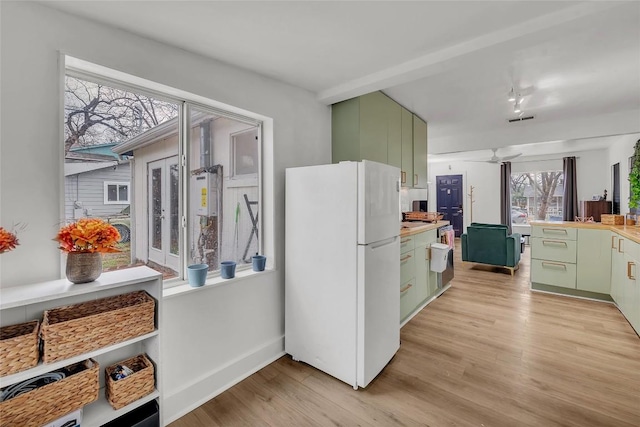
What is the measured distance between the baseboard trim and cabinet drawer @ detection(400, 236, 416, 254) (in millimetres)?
1443

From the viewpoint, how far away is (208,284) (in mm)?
1996

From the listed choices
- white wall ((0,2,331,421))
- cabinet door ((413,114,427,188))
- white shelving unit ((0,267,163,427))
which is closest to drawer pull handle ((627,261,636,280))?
cabinet door ((413,114,427,188))

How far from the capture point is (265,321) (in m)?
2.37

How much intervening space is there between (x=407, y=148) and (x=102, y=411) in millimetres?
3584

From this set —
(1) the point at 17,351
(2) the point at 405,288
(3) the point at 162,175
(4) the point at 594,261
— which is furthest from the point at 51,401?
(4) the point at 594,261

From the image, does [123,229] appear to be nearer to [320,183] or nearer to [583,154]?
[320,183]

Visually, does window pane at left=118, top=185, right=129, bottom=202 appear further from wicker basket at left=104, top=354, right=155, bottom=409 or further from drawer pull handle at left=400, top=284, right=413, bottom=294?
drawer pull handle at left=400, top=284, right=413, bottom=294

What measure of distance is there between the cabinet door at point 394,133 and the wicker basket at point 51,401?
9.67 feet

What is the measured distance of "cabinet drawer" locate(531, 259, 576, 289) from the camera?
3.68 m

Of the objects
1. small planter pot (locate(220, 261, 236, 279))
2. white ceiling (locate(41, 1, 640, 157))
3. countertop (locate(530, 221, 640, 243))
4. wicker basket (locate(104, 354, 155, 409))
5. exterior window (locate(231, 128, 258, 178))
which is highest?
white ceiling (locate(41, 1, 640, 157))

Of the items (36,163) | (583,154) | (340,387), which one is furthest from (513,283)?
(36,163)

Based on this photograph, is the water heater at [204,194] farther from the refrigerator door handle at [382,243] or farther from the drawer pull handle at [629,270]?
the drawer pull handle at [629,270]

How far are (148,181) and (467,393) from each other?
259cm

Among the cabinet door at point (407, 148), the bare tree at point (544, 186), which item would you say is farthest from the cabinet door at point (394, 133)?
the bare tree at point (544, 186)
